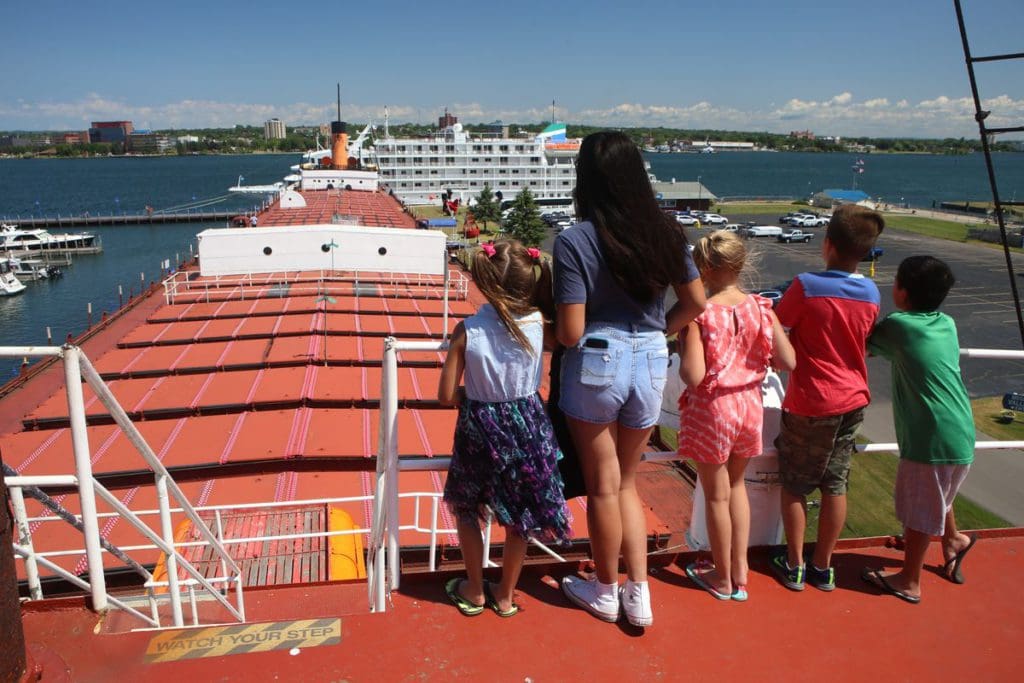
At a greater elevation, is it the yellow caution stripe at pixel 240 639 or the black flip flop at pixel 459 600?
the yellow caution stripe at pixel 240 639

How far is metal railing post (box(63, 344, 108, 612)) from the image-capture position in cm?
218

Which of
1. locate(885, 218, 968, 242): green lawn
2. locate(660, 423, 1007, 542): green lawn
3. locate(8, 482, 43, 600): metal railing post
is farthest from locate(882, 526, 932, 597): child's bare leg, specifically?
locate(885, 218, 968, 242): green lawn

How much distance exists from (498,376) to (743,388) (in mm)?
1108

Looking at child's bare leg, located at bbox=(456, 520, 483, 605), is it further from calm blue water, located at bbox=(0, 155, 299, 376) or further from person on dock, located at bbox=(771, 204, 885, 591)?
calm blue water, located at bbox=(0, 155, 299, 376)

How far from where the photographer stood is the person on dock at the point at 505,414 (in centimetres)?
245

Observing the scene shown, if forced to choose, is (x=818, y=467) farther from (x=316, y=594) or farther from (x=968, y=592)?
(x=316, y=594)

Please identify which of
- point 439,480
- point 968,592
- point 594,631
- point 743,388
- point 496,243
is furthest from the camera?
point 439,480

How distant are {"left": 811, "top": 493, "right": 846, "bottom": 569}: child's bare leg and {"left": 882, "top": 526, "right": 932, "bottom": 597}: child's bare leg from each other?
0.91 ft

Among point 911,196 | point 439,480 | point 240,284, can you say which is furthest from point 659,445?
point 911,196

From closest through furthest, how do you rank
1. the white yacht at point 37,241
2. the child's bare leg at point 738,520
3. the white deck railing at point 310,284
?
the child's bare leg at point 738,520 < the white deck railing at point 310,284 < the white yacht at point 37,241

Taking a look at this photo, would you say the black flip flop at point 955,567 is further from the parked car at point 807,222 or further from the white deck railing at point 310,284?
the parked car at point 807,222

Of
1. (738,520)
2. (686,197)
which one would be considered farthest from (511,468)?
(686,197)

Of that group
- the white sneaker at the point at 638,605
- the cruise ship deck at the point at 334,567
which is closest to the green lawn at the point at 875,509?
the cruise ship deck at the point at 334,567

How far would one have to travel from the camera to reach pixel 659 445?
11.4 metres
